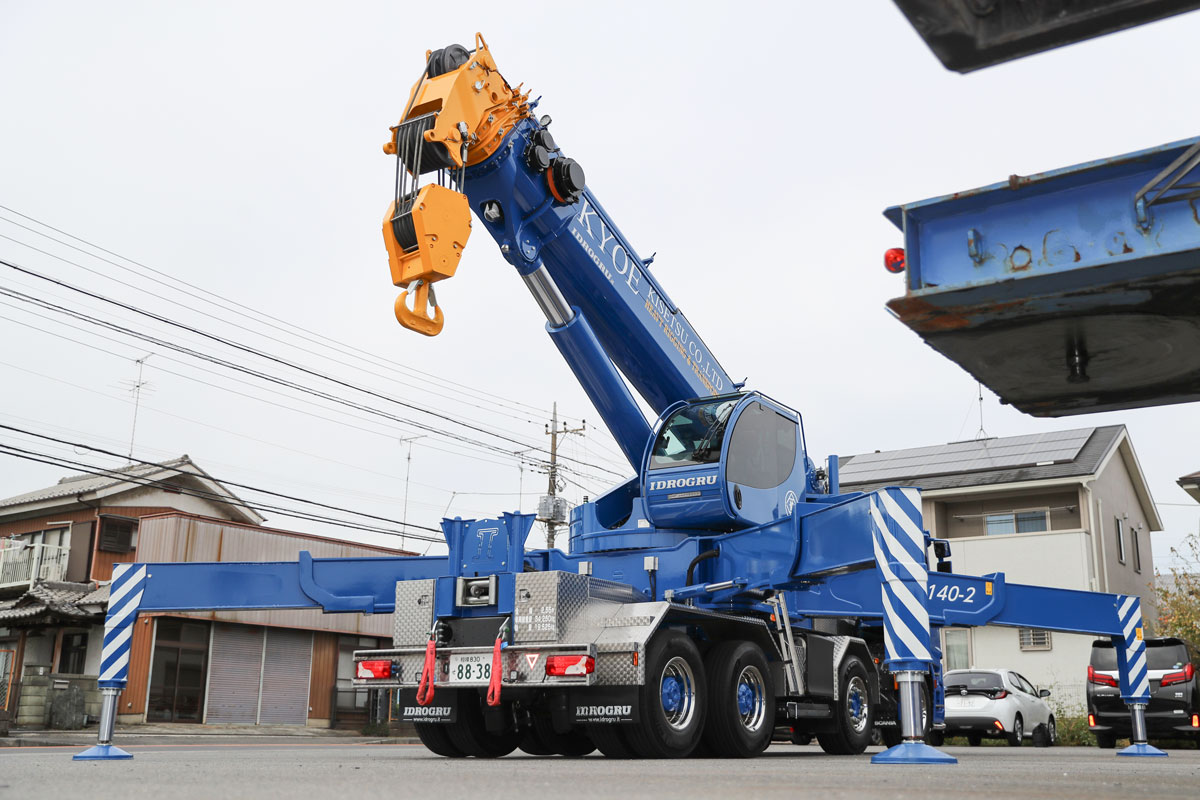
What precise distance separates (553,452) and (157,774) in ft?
108

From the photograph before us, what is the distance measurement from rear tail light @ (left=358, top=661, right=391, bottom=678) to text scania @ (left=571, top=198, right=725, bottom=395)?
4.65m

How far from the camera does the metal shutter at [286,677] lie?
97.5 feet

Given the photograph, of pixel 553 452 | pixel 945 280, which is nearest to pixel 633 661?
pixel 945 280

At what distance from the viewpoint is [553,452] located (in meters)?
A: 39.8

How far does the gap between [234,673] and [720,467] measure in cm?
2151

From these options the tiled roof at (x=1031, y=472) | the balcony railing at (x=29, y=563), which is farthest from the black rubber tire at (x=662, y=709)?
the balcony railing at (x=29, y=563)

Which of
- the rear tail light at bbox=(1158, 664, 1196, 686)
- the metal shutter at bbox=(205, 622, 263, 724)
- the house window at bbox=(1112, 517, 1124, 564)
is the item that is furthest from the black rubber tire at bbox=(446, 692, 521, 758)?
the house window at bbox=(1112, 517, 1124, 564)

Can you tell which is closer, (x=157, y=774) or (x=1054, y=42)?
(x=1054, y=42)

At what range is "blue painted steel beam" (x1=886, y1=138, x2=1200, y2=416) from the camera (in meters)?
5.36

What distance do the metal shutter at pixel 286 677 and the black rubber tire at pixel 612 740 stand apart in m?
22.2

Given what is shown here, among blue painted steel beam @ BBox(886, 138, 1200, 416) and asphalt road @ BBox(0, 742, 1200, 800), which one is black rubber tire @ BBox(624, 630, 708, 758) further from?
blue painted steel beam @ BBox(886, 138, 1200, 416)

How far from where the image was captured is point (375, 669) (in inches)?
399

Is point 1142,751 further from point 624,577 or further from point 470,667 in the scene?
point 470,667

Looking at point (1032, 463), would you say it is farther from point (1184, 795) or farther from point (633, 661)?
point (1184, 795)
